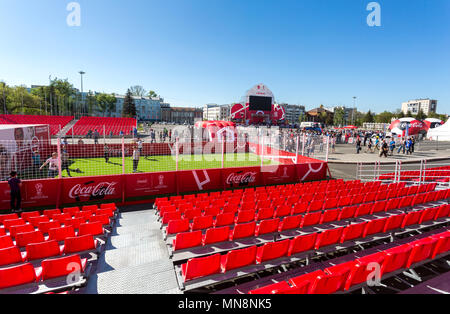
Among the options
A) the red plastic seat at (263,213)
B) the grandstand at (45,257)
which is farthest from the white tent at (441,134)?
the grandstand at (45,257)

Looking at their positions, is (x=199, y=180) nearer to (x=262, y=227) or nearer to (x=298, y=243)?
(x=262, y=227)

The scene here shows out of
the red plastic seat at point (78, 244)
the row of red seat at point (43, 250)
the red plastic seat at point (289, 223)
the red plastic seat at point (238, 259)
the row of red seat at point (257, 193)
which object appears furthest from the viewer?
the row of red seat at point (257, 193)

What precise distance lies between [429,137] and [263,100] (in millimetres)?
44603

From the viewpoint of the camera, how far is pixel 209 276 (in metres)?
4.43

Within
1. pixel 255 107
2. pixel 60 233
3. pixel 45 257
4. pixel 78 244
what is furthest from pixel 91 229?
pixel 255 107

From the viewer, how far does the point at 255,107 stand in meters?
77.6

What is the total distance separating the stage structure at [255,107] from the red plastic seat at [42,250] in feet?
240

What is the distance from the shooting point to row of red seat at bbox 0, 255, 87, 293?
383 cm

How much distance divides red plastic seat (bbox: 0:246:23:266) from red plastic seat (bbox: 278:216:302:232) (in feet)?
18.8

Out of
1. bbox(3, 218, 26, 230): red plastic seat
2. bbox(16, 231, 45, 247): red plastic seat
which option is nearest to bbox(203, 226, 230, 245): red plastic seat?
bbox(16, 231, 45, 247): red plastic seat

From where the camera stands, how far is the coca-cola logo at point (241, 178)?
13578mm

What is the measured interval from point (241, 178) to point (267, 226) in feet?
26.1

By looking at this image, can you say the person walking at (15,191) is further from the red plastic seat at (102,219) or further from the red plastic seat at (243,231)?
the red plastic seat at (243,231)

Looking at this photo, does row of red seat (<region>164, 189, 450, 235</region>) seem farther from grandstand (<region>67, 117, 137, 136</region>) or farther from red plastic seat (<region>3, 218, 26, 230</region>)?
grandstand (<region>67, 117, 137, 136</region>)
